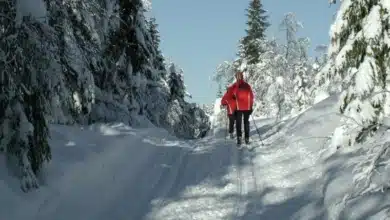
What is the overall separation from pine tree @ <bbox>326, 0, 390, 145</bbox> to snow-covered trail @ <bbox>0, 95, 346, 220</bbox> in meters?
1.03

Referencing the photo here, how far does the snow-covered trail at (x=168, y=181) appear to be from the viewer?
719cm

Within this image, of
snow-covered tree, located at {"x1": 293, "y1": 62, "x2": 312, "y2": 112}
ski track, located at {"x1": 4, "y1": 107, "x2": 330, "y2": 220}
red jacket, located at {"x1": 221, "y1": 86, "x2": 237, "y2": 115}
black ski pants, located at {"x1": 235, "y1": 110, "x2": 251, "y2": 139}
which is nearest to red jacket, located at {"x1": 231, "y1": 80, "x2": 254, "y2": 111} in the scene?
black ski pants, located at {"x1": 235, "y1": 110, "x2": 251, "y2": 139}

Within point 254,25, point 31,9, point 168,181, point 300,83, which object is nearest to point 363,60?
point 168,181

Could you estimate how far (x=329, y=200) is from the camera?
6.77m

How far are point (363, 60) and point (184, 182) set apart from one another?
4.24m

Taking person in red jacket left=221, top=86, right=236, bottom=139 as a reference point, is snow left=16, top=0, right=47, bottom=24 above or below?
above

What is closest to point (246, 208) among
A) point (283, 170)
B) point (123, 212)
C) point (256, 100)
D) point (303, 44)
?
point (123, 212)

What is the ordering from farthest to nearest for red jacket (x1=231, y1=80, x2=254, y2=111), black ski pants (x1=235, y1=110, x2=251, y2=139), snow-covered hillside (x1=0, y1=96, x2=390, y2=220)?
red jacket (x1=231, y1=80, x2=254, y2=111) → black ski pants (x1=235, y1=110, x2=251, y2=139) → snow-covered hillside (x1=0, y1=96, x2=390, y2=220)

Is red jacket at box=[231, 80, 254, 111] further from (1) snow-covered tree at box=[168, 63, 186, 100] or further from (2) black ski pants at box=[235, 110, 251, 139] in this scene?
(1) snow-covered tree at box=[168, 63, 186, 100]

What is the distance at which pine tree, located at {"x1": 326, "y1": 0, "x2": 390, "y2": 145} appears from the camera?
8514 millimetres

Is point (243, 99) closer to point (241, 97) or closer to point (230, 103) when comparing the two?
point (241, 97)

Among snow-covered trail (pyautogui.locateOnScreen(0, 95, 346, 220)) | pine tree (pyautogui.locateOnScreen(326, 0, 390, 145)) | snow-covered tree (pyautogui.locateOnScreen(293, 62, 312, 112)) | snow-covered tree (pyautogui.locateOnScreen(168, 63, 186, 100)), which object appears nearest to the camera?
snow-covered trail (pyautogui.locateOnScreen(0, 95, 346, 220))

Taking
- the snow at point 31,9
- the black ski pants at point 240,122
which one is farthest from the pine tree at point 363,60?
the snow at point 31,9

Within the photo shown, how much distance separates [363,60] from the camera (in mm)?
8992
